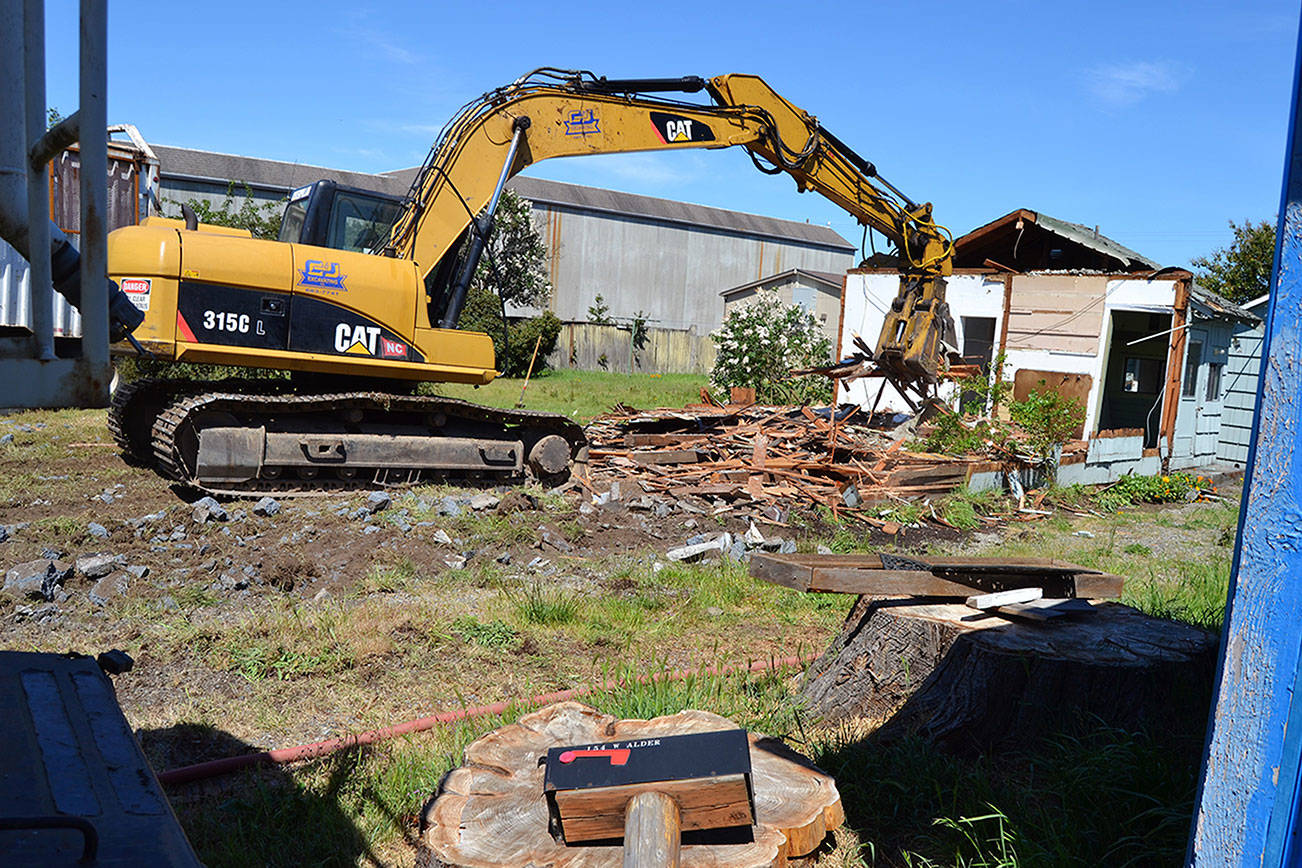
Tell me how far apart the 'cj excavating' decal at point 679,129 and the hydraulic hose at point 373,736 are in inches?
288

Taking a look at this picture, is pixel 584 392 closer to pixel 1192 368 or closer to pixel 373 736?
pixel 1192 368

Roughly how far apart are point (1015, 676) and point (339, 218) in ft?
26.5

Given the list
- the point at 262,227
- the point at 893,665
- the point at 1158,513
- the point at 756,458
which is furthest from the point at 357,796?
the point at 262,227

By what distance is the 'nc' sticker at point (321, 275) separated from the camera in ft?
29.7

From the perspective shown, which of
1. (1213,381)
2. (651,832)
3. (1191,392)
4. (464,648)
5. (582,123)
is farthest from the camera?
(1213,381)

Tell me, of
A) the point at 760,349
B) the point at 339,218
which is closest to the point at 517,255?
the point at 760,349

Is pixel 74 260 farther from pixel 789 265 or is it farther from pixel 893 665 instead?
pixel 789 265

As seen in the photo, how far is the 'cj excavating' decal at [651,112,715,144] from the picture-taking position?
35.6 feet

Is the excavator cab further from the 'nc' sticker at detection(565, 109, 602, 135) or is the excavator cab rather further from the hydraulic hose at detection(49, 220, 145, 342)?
the hydraulic hose at detection(49, 220, 145, 342)

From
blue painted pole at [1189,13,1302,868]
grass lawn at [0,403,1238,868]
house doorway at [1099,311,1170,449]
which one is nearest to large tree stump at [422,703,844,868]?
grass lawn at [0,403,1238,868]

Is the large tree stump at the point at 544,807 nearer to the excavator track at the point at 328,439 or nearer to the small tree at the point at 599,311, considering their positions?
the excavator track at the point at 328,439

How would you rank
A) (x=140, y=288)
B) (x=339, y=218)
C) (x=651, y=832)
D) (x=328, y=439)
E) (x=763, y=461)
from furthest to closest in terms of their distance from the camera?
1. (x=763, y=461)
2. (x=339, y=218)
3. (x=328, y=439)
4. (x=140, y=288)
5. (x=651, y=832)

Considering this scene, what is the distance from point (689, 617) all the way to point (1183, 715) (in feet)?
10.2

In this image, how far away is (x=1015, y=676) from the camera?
154 inches
